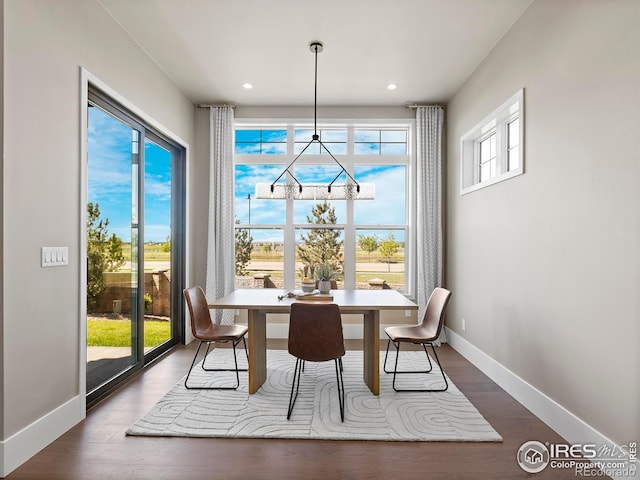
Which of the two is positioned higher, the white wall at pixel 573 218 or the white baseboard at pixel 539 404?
the white wall at pixel 573 218

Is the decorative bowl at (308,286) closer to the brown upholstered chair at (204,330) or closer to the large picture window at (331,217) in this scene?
the brown upholstered chair at (204,330)

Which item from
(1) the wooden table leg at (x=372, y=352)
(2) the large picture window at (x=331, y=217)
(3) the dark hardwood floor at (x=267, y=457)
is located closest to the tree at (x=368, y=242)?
(2) the large picture window at (x=331, y=217)

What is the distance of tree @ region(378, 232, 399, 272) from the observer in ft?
16.8

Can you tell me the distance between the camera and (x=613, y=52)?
6.68 feet

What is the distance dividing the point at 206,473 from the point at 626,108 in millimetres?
2853

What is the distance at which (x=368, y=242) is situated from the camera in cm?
511

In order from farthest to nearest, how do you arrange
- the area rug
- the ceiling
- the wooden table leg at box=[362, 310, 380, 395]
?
the wooden table leg at box=[362, 310, 380, 395], the ceiling, the area rug

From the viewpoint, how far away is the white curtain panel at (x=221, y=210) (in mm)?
4844

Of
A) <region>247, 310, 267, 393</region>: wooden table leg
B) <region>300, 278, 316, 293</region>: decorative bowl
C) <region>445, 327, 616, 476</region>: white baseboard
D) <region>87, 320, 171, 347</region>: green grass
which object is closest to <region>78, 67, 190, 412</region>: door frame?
<region>87, 320, 171, 347</region>: green grass

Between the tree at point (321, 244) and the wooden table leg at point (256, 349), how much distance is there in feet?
6.25

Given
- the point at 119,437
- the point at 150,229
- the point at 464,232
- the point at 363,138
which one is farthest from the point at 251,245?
the point at 119,437

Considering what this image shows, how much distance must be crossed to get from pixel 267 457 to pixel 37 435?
1.33 metres

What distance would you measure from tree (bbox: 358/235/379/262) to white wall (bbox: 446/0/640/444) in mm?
1722

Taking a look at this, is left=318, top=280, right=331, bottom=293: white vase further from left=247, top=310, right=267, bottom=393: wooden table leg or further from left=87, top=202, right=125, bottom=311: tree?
left=87, top=202, right=125, bottom=311: tree
